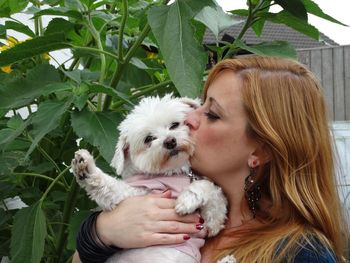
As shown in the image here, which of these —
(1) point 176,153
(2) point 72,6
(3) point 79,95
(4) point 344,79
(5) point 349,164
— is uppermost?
(2) point 72,6

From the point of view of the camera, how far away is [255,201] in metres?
1.33

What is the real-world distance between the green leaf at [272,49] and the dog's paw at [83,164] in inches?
15.8

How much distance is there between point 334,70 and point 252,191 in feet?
9.70

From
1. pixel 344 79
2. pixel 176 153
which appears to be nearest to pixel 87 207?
pixel 176 153

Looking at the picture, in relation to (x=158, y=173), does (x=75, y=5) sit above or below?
above

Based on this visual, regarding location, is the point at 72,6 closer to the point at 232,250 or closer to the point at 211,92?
the point at 211,92

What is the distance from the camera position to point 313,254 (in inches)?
46.4

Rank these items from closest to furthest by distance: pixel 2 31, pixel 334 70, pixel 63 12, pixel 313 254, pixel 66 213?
pixel 313 254 < pixel 63 12 < pixel 66 213 < pixel 2 31 < pixel 334 70

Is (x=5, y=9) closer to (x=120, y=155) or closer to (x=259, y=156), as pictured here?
(x=120, y=155)

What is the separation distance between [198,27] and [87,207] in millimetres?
509

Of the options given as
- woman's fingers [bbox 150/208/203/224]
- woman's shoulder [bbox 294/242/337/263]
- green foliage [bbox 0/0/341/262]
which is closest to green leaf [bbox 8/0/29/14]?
green foliage [bbox 0/0/341/262]

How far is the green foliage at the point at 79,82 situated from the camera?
1.23 m

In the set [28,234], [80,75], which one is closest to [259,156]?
[80,75]

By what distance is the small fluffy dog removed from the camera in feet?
4.07
